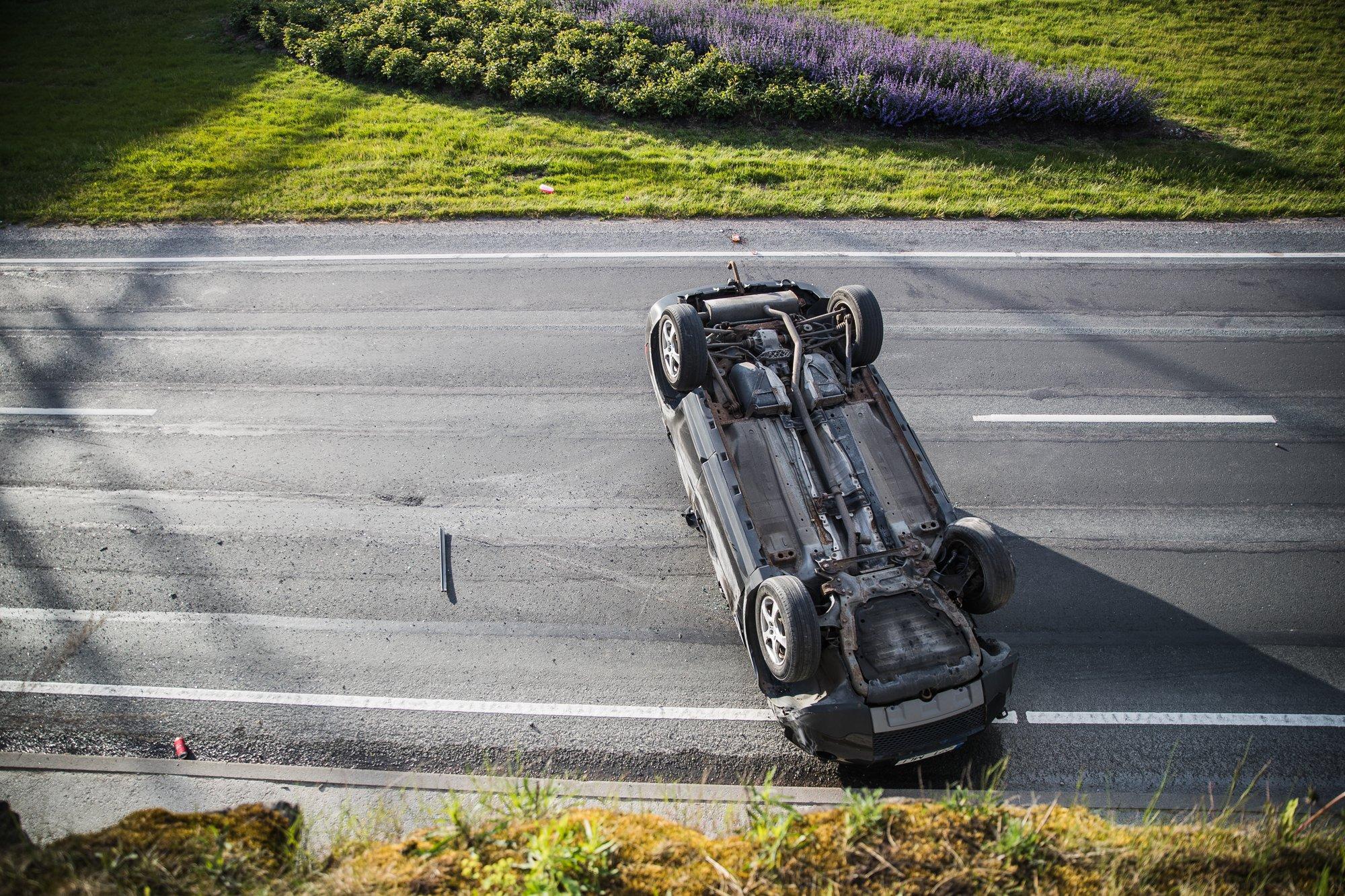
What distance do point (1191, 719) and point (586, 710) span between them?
486cm

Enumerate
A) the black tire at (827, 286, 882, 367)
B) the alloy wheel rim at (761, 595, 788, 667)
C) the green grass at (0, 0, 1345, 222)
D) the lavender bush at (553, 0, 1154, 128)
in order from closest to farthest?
the alloy wheel rim at (761, 595, 788, 667) → the black tire at (827, 286, 882, 367) → the green grass at (0, 0, 1345, 222) → the lavender bush at (553, 0, 1154, 128)

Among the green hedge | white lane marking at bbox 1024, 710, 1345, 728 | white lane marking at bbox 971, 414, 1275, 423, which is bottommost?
white lane marking at bbox 1024, 710, 1345, 728

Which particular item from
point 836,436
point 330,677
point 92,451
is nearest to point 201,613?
point 330,677

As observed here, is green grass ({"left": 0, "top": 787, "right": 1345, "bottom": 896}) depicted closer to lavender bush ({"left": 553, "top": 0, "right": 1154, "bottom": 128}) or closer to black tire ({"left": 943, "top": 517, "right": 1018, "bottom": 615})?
black tire ({"left": 943, "top": 517, "right": 1018, "bottom": 615})

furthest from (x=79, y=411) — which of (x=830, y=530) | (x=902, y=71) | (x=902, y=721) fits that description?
(x=902, y=71)

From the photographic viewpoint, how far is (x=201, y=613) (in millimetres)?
7133

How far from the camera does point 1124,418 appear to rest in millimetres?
9094

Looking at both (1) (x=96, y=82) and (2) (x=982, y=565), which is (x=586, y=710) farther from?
(1) (x=96, y=82)

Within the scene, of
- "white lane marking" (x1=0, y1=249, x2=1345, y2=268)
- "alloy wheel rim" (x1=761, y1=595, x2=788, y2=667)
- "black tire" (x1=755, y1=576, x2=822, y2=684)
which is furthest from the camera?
"white lane marking" (x1=0, y1=249, x2=1345, y2=268)

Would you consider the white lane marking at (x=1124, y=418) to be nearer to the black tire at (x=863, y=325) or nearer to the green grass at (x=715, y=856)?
the black tire at (x=863, y=325)

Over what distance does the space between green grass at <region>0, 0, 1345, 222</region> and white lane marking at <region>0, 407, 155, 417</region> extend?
4563mm

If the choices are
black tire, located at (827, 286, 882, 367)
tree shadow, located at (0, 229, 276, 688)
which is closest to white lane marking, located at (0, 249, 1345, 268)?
tree shadow, located at (0, 229, 276, 688)

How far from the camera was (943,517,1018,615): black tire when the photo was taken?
5746 millimetres

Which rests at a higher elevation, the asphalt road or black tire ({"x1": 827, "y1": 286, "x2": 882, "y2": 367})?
black tire ({"x1": 827, "y1": 286, "x2": 882, "y2": 367})
